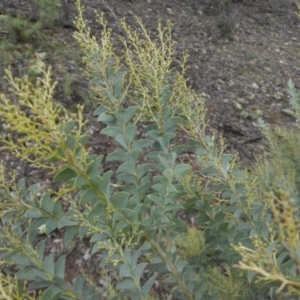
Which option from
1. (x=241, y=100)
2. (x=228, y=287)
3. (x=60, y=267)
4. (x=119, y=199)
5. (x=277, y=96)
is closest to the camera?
(x=119, y=199)

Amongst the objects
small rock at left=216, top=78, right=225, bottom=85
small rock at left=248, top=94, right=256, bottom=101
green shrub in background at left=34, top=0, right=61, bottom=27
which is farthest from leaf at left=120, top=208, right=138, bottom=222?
green shrub in background at left=34, top=0, right=61, bottom=27

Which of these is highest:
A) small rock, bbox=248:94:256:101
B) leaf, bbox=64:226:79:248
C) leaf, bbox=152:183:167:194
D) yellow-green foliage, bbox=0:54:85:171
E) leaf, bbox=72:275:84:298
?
yellow-green foliage, bbox=0:54:85:171

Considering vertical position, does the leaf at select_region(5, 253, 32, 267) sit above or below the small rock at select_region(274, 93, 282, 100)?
above

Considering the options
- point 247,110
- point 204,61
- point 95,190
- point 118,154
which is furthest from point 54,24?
point 95,190

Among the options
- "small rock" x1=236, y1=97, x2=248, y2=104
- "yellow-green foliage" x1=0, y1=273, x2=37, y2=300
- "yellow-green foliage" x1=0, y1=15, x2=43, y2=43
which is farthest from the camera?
"small rock" x1=236, y1=97, x2=248, y2=104

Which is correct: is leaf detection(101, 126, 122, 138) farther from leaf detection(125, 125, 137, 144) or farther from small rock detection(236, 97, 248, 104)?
small rock detection(236, 97, 248, 104)

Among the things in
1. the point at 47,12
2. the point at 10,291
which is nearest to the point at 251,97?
the point at 47,12

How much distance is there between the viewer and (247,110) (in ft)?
12.0

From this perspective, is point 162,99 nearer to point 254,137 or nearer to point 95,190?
point 95,190

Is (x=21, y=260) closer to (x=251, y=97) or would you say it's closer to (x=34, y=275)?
(x=34, y=275)

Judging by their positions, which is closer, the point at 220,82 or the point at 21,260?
the point at 21,260

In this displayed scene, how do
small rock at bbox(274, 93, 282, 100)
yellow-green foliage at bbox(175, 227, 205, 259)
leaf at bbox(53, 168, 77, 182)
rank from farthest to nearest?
small rock at bbox(274, 93, 282, 100) < yellow-green foliage at bbox(175, 227, 205, 259) < leaf at bbox(53, 168, 77, 182)

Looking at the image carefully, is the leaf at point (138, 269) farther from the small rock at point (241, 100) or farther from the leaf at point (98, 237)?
the small rock at point (241, 100)

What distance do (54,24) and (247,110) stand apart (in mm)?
1891
